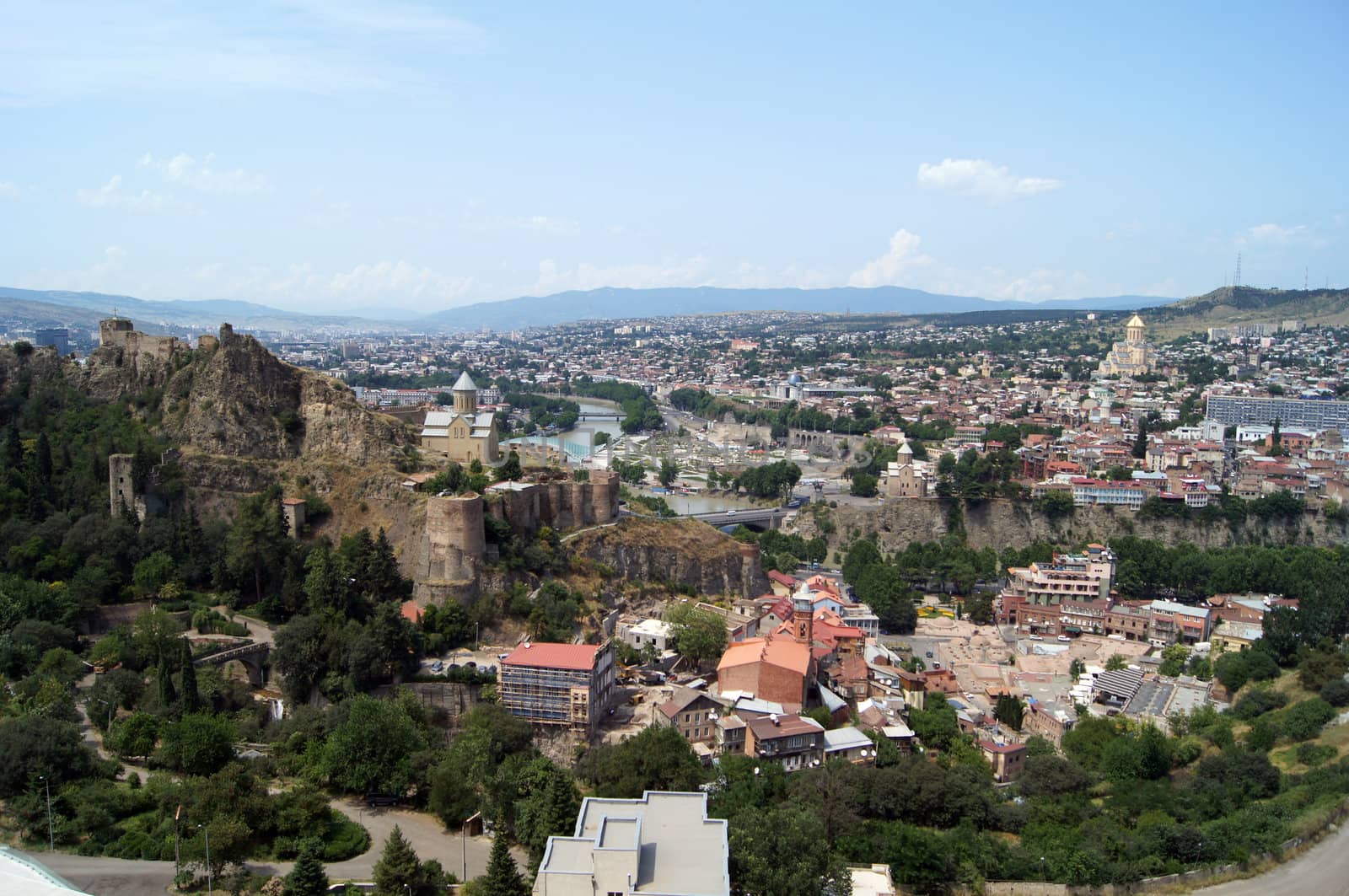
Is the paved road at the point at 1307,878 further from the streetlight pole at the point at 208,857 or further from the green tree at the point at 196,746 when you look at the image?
the green tree at the point at 196,746

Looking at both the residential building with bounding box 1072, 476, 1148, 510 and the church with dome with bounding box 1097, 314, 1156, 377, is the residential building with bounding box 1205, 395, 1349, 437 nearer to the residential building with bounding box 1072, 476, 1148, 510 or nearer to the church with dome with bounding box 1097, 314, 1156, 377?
the church with dome with bounding box 1097, 314, 1156, 377

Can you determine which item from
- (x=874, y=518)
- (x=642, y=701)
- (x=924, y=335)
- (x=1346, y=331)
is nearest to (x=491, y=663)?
(x=642, y=701)

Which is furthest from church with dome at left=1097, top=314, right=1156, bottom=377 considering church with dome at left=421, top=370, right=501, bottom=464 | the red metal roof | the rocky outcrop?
the red metal roof

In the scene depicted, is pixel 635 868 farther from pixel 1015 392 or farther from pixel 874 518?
pixel 1015 392

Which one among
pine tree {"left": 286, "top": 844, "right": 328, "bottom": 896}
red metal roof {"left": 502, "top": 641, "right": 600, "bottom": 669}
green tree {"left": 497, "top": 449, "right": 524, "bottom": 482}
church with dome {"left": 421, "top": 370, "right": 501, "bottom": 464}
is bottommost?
pine tree {"left": 286, "top": 844, "right": 328, "bottom": 896}

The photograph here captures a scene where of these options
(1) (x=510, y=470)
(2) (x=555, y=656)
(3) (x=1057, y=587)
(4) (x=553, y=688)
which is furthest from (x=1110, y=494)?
(4) (x=553, y=688)

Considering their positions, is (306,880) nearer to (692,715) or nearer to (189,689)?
(189,689)
